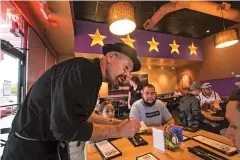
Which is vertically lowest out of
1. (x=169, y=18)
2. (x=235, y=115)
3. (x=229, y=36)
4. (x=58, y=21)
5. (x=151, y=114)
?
(x=151, y=114)

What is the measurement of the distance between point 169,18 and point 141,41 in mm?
1076

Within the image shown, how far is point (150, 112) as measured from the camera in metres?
2.22

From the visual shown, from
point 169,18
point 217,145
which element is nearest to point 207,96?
point 169,18

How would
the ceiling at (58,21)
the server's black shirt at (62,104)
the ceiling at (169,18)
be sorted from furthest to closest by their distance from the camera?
the ceiling at (169,18)
the ceiling at (58,21)
the server's black shirt at (62,104)

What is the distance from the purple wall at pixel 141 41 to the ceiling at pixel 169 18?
170mm

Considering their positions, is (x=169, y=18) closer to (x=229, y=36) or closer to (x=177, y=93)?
(x=229, y=36)

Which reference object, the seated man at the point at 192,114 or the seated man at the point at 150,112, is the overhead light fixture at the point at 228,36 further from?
the seated man at the point at 150,112

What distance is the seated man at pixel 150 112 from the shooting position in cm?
220

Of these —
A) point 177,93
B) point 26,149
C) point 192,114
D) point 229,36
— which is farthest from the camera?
point 177,93

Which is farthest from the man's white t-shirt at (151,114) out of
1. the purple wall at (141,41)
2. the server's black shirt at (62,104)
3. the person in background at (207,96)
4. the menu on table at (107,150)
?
the purple wall at (141,41)

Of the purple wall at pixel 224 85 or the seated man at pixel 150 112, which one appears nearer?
the seated man at pixel 150 112

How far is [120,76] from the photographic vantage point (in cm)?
110

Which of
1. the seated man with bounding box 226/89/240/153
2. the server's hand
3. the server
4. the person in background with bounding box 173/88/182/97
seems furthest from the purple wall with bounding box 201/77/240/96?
the server

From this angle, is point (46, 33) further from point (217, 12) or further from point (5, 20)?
point (217, 12)
